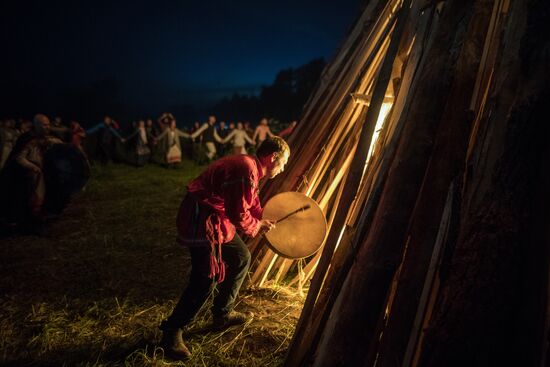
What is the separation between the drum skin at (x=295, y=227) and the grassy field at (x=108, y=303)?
3.01ft

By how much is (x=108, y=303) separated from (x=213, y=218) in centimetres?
193

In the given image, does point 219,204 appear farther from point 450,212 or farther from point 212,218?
point 450,212

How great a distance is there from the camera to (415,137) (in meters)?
2.13

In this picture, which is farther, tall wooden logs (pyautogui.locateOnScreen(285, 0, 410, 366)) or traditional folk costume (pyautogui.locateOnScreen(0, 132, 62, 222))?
traditional folk costume (pyautogui.locateOnScreen(0, 132, 62, 222))

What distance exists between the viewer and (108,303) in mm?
3812

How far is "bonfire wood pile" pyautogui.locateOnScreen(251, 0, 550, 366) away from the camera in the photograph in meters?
1.54

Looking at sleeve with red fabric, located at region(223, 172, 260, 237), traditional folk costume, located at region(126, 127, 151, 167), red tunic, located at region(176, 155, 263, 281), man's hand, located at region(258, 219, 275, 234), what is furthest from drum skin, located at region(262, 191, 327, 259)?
traditional folk costume, located at region(126, 127, 151, 167)

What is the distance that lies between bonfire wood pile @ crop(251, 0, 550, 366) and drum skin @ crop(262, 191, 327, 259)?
42 centimetres

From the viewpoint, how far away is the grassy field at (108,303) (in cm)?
304

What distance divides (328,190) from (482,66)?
217cm

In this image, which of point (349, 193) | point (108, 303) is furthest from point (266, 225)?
point (108, 303)

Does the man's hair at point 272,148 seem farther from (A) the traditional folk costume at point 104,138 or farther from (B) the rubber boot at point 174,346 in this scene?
(A) the traditional folk costume at point 104,138

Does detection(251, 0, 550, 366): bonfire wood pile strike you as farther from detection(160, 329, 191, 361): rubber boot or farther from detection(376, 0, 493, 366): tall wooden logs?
detection(160, 329, 191, 361): rubber boot

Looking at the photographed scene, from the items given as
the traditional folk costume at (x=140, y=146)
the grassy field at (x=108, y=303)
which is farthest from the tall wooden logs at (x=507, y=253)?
the traditional folk costume at (x=140, y=146)
